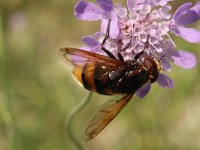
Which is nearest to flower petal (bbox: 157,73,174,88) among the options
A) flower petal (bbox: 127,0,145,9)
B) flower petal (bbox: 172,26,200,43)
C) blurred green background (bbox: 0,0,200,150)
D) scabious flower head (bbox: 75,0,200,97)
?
scabious flower head (bbox: 75,0,200,97)

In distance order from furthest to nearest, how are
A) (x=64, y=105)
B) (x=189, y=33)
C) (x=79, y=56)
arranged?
1. (x=64, y=105)
2. (x=189, y=33)
3. (x=79, y=56)

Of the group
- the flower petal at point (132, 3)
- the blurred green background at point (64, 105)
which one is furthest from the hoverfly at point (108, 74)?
the blurred green background at point (64, 105)

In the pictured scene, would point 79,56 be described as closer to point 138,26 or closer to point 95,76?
point 95,76

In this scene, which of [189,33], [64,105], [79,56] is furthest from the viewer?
[64,105]

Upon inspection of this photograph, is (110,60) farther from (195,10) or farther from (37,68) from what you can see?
(37,68)

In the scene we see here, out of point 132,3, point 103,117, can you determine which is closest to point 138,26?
point 132,3

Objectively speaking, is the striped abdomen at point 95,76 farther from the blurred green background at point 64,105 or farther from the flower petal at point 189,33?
the blurred green background at point 64,105
